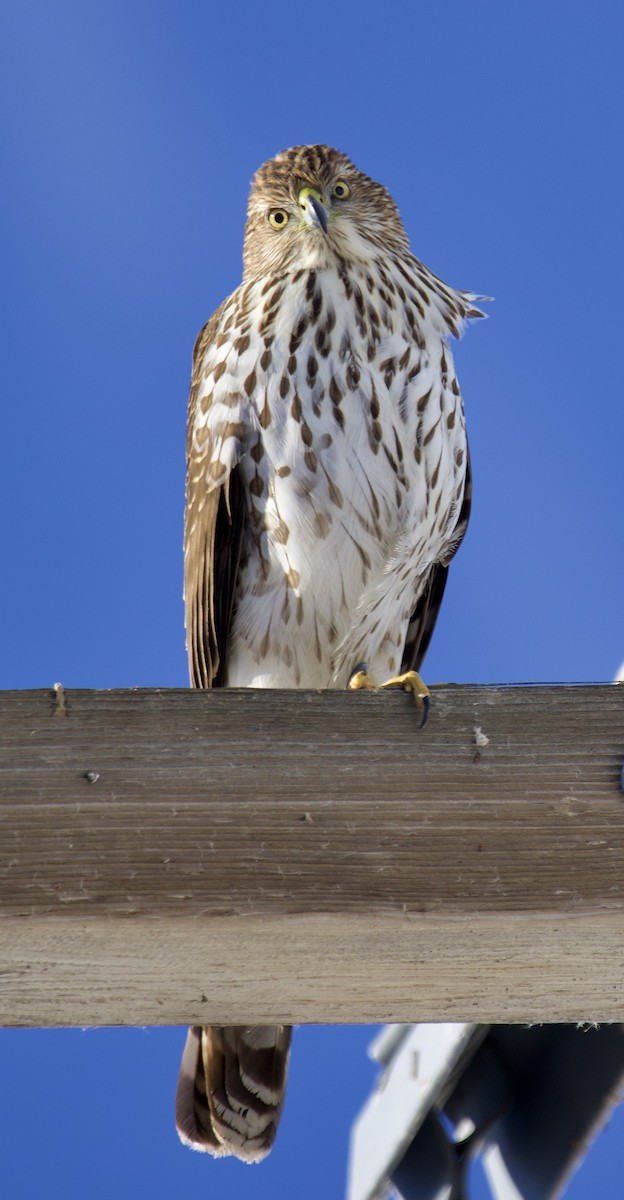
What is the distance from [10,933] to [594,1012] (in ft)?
2.06

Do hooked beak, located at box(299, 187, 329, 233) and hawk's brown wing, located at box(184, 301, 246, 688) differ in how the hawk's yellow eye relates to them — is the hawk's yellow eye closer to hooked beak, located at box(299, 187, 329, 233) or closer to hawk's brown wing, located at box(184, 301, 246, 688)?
hooked beak, located at box(299, 187, 329, 233)

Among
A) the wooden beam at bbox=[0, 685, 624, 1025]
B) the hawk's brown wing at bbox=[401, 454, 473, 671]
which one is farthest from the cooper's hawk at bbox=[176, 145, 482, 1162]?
the wooden beam at bbox=[0, 685, 624, 1025]

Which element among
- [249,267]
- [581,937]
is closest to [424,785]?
[581,937]

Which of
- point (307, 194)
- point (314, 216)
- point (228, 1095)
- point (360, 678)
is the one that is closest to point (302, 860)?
point (228, 1095)

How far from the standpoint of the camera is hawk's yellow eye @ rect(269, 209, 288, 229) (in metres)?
3.10

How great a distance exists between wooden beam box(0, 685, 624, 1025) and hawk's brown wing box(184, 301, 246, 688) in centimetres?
130

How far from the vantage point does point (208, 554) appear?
2.86 metres

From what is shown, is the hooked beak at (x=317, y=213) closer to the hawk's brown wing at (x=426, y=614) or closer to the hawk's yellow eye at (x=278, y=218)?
the hawk's yellow eye at (x=278, y=218)

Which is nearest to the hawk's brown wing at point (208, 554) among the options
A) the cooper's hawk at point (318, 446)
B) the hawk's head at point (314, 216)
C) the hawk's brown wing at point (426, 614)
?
the cooper's hawk at point (318, 446)

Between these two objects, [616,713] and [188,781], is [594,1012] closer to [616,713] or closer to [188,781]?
[616,713]

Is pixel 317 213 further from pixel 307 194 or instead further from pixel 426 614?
pixel 426 614

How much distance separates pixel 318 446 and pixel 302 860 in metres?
1.35

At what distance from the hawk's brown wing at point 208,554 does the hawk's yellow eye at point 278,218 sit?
0.25 meters

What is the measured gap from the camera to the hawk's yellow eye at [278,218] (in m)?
3.10
